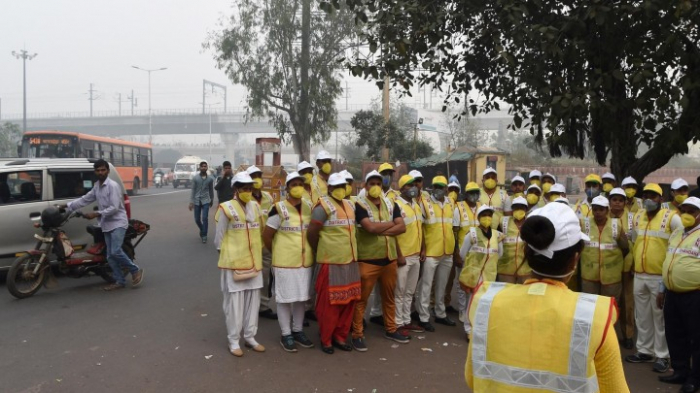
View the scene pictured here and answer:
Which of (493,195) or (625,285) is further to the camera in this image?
(493,195)

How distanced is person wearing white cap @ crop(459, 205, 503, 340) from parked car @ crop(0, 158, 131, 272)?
5618mm

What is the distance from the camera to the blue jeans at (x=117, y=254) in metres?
7.59

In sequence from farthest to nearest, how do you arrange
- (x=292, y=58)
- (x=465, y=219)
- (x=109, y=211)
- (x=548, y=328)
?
(x=292, y=58), (x=109, y=211), (x=465, y=219), (x=548, y=328)

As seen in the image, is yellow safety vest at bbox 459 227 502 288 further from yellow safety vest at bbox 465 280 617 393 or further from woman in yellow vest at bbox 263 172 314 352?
yellow safety vest at bbox 465 280 617 393

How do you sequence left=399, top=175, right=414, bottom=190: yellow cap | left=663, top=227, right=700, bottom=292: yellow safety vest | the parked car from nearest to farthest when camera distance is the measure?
1. left=663, top=227, right=700, bottom=292: yellow safety vest
2. left=399, top=175, right=414, bottom=190: yellow cap
3. the parked car

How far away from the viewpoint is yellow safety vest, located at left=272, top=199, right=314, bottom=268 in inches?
219

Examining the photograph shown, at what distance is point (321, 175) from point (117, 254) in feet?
9.80

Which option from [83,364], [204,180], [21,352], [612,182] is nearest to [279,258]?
[83,364]

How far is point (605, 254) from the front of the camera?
571cm

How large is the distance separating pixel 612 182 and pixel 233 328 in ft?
18.8

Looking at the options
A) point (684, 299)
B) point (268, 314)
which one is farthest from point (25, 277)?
point (684, 299)

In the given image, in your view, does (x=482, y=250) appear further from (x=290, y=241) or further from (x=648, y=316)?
(x=290, y=241)

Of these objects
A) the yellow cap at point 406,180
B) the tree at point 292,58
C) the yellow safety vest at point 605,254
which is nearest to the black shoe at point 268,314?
the yellow cap at point 406,180

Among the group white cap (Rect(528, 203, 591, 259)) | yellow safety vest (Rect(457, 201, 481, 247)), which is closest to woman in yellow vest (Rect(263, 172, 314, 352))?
yellow safety vest (Rect(457, 201, 481, 247))
